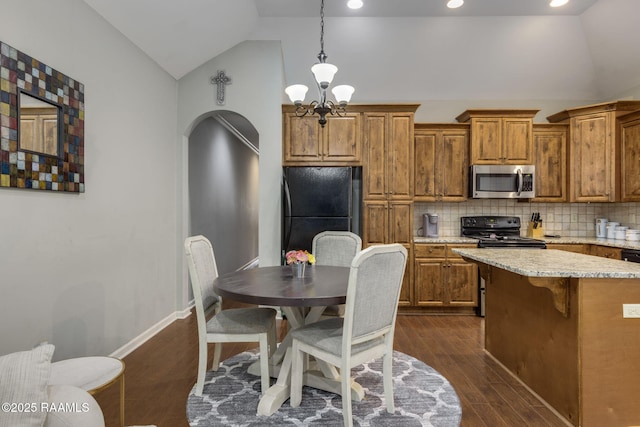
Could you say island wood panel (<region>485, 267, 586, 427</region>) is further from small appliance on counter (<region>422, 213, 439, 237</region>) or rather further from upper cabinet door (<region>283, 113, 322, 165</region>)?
upper cabinet door (<region>283, 113, 322, 165</region>)

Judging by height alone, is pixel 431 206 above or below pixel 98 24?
→ below

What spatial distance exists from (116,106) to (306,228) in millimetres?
2130

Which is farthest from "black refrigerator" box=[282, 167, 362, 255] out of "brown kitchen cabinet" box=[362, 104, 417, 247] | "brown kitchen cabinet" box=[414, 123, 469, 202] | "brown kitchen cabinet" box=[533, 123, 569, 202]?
"brown kitchen cabinet" box=[533, 123, 569, 202]

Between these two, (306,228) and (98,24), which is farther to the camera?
(306,228)

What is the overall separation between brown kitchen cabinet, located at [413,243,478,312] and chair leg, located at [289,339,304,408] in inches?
96.3

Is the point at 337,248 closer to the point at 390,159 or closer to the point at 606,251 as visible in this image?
the point at 390,159

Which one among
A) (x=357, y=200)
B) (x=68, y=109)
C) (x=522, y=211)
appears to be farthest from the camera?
(x=522, y=211)

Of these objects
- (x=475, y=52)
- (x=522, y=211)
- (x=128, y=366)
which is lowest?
(x=128, y=366)

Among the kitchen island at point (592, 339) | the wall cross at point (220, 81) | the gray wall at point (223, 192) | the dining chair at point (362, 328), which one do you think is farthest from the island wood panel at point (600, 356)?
the gray wall at point (223, 192)

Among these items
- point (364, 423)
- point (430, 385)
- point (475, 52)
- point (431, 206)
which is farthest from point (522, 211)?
point (364, 423)

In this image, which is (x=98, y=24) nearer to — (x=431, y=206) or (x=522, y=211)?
(x=431, y=206)

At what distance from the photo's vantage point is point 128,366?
111 inches

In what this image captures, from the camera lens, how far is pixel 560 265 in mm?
2070

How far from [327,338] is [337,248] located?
4.23 ft
